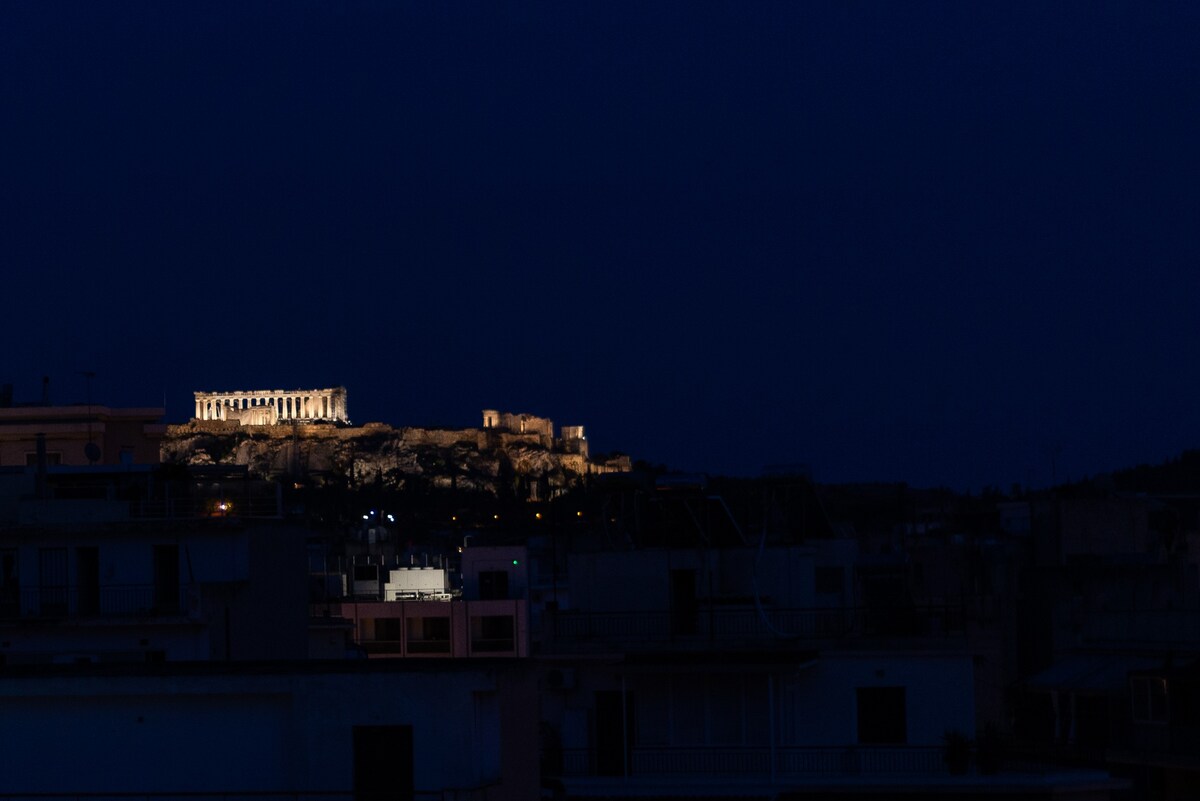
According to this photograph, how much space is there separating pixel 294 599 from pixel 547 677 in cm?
767

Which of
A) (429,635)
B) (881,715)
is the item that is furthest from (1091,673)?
(429,635)

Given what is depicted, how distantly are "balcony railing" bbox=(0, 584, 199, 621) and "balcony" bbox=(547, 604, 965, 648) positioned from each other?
768 centimetres

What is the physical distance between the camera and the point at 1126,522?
50.8m

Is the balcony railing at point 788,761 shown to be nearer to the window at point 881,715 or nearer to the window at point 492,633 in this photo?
the window at point 881,715

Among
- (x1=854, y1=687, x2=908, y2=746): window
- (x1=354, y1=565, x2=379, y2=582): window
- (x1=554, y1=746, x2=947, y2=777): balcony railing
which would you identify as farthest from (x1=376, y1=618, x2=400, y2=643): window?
(x1=854, y1=687, x2=908, y2=746): window

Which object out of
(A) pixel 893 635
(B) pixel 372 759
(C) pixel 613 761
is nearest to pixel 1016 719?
(A) pixel 893 635

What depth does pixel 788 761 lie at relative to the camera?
86.8 ft

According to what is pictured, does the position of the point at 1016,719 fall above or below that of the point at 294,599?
below

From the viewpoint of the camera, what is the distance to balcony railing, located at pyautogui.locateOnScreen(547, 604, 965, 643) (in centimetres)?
2806

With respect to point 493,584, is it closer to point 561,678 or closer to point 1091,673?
point 1091,673

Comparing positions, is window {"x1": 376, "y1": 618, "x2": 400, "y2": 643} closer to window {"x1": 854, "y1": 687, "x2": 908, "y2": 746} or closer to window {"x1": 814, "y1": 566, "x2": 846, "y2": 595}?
window {"x1": 814, "y1": 566, "x2": 846, "y2": 595}

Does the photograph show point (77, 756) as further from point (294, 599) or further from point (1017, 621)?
point (1017, 621)

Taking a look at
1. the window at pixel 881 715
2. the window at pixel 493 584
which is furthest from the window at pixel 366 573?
the window at pixel 881 715

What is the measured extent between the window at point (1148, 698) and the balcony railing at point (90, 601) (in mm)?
15332
